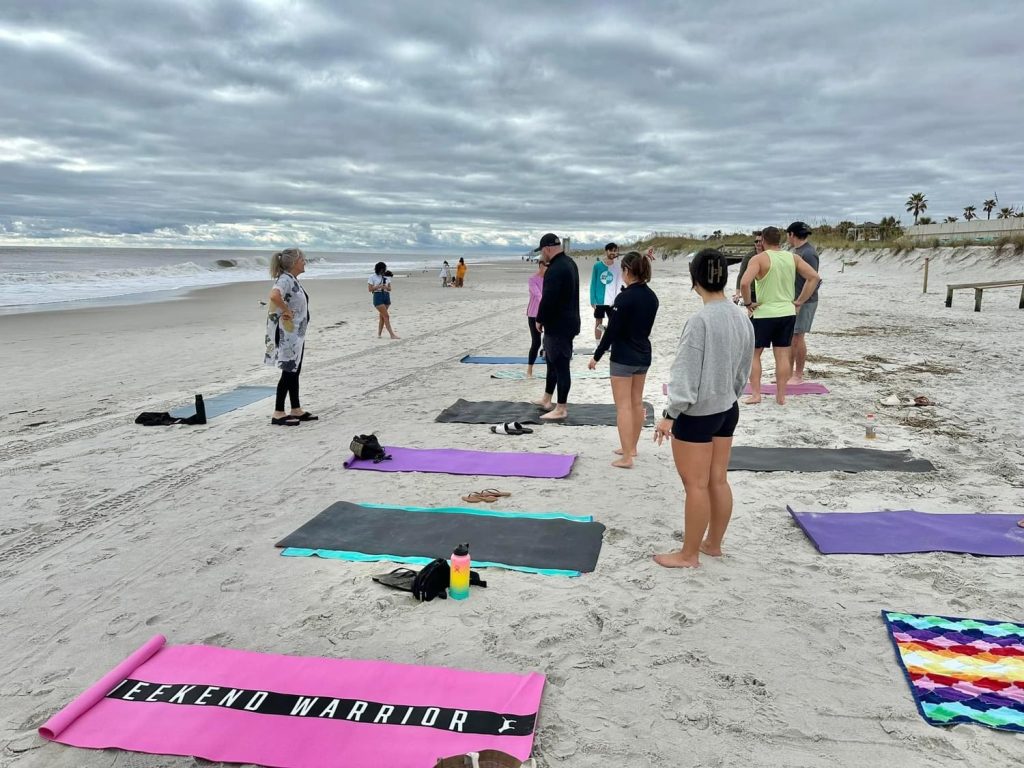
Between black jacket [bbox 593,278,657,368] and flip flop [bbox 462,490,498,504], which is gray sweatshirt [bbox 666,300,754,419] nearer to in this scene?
black jacket [bbox 593,278,657,368]

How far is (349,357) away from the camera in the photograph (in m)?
11.4

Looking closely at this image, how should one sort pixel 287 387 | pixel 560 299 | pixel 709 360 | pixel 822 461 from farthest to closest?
pixel 287 387
pixel 560 299
pixel 822 461
pixel 709 360

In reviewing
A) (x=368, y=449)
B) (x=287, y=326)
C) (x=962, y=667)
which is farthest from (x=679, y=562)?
(x=287, y=326)

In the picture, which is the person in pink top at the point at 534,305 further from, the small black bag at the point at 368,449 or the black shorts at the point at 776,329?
the small black bag at the point at 368,449

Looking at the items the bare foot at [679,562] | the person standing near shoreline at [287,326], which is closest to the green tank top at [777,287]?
the bare foot at [679,562]

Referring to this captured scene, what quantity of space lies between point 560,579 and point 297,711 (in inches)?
61.8

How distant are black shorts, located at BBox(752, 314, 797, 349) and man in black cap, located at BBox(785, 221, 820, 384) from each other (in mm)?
760

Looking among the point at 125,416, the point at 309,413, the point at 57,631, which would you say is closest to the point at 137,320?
the point at 125,416

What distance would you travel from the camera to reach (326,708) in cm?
259

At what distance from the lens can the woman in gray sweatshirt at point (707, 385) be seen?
3279 millimetres

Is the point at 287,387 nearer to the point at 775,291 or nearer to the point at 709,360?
the point at 709,360

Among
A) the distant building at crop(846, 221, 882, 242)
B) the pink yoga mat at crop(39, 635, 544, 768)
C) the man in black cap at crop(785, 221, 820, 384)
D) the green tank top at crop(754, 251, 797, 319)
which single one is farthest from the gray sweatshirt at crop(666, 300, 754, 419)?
the distant building at crop(846, 221, 882, 242)

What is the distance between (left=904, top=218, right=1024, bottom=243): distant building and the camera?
29692 mm

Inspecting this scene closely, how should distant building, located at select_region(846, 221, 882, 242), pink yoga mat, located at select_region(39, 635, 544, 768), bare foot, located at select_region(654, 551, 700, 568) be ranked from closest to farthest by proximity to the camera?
pink yoga mat, located at select_region(39, 635, 544, 768)
bare foot, located at select_region(654, 551, 700, 568)
distant building, located at select_region(846, 221, 882, 242)
